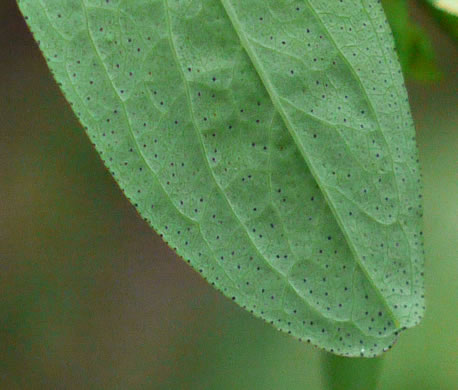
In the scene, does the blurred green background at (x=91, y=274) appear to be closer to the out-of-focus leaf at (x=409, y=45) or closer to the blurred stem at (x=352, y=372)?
the out-of-focus leaf at (x=409, y=45)

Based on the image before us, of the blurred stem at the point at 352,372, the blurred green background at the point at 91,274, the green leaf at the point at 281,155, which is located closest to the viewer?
the green leaf at the point at 281,155

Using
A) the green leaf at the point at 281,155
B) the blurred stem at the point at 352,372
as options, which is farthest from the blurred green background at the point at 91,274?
the green leaf at the point at 281,155

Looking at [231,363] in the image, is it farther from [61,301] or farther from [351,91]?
[351,91]

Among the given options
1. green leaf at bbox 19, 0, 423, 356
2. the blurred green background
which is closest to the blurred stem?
green leaf at bbox 19, 0, 423, 356

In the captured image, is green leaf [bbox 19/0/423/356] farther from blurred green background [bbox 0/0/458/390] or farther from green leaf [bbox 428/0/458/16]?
blurred green background [bbox 0/0/458/390]

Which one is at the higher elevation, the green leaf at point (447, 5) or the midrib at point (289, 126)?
the green leaf at point (447, 5)

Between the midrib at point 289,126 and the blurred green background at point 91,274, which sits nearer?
the midrib at point 289,126
